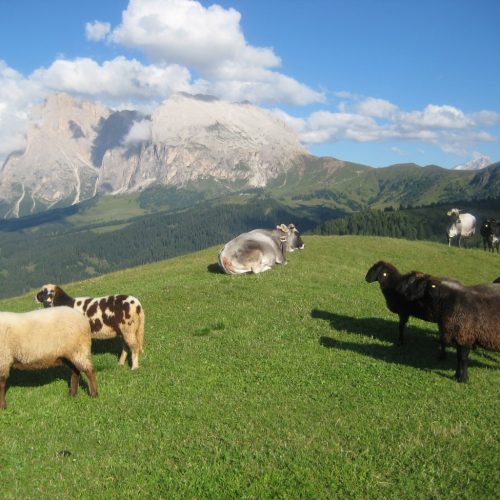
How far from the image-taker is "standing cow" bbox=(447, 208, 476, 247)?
48.8 m

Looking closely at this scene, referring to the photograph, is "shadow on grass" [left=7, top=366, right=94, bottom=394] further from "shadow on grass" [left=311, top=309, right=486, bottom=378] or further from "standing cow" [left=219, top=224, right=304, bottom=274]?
"standing cow" [left=219, top=224, right=304, bottom=274]

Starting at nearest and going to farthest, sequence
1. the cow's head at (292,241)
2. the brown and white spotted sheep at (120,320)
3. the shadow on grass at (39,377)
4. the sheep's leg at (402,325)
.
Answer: the shadow on grass at (39,377), the brown and white spotted sheep at (120,320), the sheep's leg at (402,325), the cow's head at (292,241)

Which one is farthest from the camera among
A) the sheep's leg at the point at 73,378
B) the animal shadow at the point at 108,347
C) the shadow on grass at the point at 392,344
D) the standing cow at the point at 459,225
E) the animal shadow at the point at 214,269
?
the standing cow at the point at 459,225

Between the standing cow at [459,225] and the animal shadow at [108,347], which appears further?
the standing cow at [459,225]

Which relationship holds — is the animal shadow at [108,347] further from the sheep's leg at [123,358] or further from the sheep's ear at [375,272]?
the sheep's ear at [375,272]

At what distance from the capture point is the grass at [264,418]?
921 cm

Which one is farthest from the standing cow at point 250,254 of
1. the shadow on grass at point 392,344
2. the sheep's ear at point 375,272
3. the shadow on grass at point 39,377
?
the shadow on grass at point 39,377

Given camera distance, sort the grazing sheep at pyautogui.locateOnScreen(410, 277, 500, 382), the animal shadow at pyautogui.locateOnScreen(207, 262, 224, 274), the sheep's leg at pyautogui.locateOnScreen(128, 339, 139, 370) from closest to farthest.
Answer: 1. the grazing sheep at pyautogui.locateOnScreen(410, 277, 500, 382)
2. the sheep's leg at pyautogui.locateOnScreen(128, 339, 139, 370)
3. the animal shadow at pyautogui.locateOnScreen(207, 262, 224, 274)

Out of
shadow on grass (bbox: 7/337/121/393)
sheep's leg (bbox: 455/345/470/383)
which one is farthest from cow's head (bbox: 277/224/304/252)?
sheep's leg (bbox: 455/345/470/383)

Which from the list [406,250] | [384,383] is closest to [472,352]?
[384,383]

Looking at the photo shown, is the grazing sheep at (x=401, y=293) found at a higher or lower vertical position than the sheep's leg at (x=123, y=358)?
higher

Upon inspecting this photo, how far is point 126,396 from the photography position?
13531 millimetres

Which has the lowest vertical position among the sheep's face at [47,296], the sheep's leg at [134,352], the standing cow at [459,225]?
the sheep's leg at [134,352]

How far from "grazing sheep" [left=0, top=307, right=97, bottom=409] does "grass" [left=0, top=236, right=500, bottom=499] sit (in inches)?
35.7
